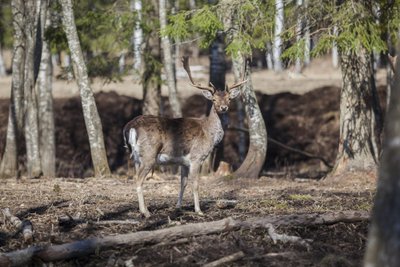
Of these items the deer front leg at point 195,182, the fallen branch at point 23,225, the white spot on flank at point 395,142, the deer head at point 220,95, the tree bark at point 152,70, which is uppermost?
the tree bark at point 152,70

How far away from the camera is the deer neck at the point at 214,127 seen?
11.8m

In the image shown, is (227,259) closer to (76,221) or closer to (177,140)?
(76,221)

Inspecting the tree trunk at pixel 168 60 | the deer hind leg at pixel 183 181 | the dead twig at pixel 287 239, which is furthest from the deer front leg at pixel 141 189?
the tree trunk at pixel 168 60

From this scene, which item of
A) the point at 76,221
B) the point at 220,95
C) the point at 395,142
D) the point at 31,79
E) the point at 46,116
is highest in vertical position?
the point at 31,79

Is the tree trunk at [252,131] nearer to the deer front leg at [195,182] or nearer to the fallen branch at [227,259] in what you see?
the deer front leg at [195,182]

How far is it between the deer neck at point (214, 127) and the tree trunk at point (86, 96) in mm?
5375

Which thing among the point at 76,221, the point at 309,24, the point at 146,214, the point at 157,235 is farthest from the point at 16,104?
the point at 157,235

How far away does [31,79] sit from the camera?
57.2 ft

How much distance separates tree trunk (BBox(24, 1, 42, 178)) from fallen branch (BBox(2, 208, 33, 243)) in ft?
24.9

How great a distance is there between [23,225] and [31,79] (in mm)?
8972

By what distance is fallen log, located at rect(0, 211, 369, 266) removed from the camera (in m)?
7.68

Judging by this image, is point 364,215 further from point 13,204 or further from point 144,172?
point 13,204

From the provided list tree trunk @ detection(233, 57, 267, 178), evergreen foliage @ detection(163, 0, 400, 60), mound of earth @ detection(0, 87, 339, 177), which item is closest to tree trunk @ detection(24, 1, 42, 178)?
evergreen foliage @ detection(163, 0, 400, 60)

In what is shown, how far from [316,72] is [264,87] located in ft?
46.0
